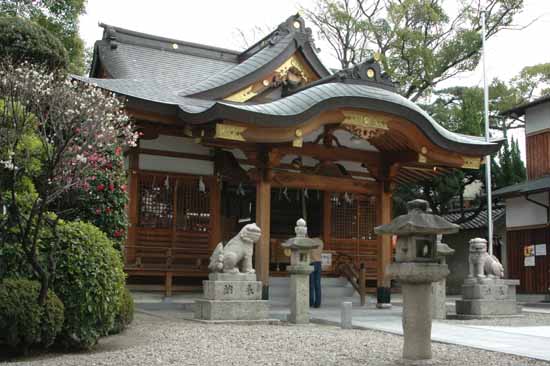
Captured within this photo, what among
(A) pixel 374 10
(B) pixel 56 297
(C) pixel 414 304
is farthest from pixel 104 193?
(A) pixel 374 10

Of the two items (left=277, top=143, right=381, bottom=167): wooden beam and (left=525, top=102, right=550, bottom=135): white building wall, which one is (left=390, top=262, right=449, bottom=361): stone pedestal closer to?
(left=277, top=143, right=381, bottom=167): wooden beam

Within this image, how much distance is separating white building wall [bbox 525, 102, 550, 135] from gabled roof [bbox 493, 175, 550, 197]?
177cm

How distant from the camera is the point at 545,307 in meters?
18.1

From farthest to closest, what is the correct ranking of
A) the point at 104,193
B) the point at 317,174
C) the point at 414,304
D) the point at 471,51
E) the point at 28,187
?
the point at 471,51, the point at 317,174, the point at 104,193, the point at 28,187, the point at 414,304

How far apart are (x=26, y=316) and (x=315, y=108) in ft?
23.5

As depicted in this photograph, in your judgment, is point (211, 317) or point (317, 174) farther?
point (317, 174)

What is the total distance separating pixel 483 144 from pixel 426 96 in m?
11.7

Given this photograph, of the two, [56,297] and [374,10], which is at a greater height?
[374,10]

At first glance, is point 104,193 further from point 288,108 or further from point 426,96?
point 426,96

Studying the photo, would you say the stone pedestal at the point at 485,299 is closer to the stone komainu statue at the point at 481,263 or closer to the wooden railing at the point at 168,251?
A: the stone komainu statue at the point at 481,263

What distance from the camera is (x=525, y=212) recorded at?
21.4 meters

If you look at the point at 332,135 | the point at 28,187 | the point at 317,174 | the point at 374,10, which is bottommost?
the point at 28,187

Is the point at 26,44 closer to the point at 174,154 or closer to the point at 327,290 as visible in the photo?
the point at 174,154

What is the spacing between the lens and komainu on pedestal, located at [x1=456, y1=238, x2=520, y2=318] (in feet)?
42.5
